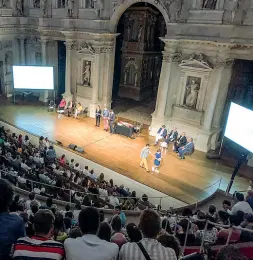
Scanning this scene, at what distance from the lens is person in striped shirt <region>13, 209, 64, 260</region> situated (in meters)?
2.61

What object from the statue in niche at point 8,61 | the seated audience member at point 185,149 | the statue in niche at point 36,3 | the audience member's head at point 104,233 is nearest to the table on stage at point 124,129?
the seated audience member at point 185,149

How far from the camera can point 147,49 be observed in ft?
76.2

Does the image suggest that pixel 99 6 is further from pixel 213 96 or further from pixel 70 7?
pixel 213 96

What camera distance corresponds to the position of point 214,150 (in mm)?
15266

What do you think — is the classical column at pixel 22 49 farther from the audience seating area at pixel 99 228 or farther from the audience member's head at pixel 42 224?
the audience member's head at pixel 42 224

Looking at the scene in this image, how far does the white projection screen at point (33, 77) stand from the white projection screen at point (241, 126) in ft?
44.6

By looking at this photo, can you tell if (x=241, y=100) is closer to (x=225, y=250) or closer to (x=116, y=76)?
(x=116, y=76)

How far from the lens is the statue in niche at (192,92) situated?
15352mm

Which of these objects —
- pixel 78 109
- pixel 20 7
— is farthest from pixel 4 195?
pixel 20 7

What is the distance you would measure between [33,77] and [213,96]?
12.8 m

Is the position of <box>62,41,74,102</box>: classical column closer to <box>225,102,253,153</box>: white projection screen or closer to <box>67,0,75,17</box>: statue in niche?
<box>67,0,75,17</box>: statue in niche

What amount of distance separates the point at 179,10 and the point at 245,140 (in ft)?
27.1

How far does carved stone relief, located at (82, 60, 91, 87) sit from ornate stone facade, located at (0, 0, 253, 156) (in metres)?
0.07

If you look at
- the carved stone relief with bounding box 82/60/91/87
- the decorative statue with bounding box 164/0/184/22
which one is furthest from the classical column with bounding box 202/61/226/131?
the carved stone relief with bounding box 82/60/91/87
